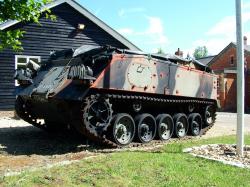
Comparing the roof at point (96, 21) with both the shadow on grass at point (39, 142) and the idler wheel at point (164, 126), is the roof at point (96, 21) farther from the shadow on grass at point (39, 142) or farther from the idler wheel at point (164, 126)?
the idler wheel at point (164, 126)

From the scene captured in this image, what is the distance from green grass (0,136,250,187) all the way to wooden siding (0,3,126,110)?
1162 cm

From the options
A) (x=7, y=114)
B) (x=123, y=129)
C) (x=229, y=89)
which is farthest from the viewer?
(x=229, y=89)

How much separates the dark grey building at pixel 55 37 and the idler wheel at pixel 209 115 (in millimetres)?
7709

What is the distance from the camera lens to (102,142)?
10.1m

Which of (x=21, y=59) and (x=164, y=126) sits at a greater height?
(x=21, y=59)

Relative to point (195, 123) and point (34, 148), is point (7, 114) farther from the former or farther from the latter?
point (34, 148)

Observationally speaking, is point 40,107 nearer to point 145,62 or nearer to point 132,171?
point 145,62

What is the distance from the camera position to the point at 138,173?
7.25 metres

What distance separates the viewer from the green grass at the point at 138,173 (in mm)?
6621

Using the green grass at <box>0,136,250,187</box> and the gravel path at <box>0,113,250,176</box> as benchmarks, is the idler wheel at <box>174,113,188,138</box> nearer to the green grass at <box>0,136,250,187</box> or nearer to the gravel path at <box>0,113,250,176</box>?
the gravel path at <box>0,113,250,176</box>

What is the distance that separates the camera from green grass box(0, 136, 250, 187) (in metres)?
6.62

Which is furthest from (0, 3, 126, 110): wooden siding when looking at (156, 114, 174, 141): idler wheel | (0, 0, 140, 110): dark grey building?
(156, 114, 174, 141): idler wheel

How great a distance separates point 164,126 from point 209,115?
3.15 metres

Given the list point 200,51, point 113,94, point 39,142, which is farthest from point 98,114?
point 200,51
